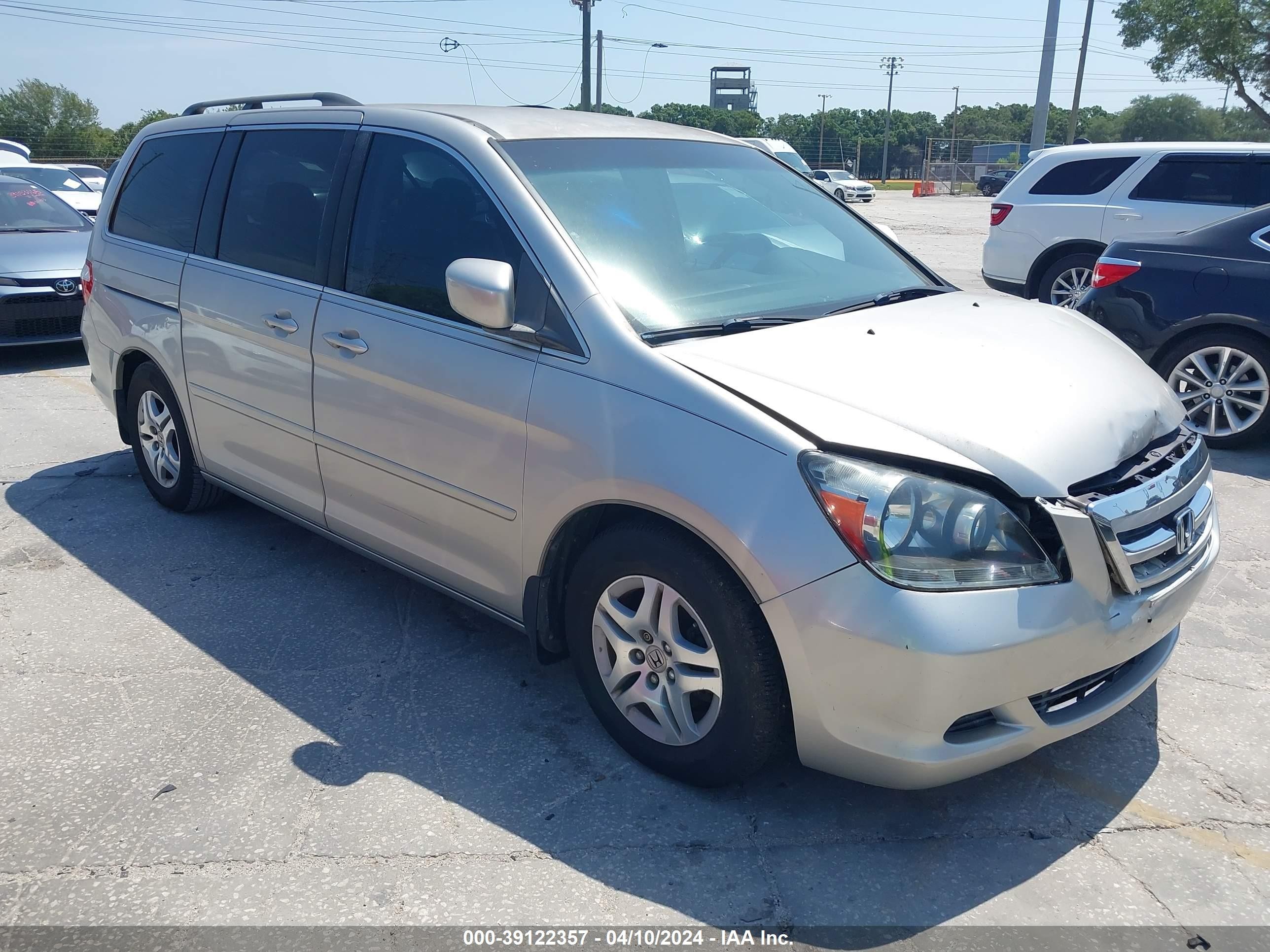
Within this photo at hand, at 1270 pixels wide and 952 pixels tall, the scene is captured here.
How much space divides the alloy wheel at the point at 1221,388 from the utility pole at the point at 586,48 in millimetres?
29260

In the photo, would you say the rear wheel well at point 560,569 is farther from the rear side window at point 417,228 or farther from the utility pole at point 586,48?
the utility pole at point 586,48

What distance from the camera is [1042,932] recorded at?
2412 millimetres

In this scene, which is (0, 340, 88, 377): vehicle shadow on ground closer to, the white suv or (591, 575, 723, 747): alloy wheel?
(591, 575, 723, 747): alloy wheel

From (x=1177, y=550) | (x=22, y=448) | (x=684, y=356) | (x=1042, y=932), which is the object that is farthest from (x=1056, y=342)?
(x=22, y=448)

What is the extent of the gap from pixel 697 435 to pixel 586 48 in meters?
33.5

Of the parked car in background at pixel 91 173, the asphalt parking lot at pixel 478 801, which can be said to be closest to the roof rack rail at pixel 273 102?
the asphalt parking lot at pixel 478 801

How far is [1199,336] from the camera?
6.06m

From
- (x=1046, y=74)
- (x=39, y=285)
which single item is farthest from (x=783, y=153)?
(x=39, y=285)

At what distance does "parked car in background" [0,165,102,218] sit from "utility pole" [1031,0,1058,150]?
2170cm

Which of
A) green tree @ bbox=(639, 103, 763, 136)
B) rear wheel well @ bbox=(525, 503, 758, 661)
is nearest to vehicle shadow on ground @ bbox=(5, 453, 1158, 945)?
rear wheel well @ bbox=(525, 503, 758, 661)

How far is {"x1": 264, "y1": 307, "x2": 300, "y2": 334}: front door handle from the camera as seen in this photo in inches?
152

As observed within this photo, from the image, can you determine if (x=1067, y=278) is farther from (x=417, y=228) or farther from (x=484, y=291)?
(x=484, y=291)

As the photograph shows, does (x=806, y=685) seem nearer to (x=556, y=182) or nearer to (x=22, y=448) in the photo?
(x=556, y=182)

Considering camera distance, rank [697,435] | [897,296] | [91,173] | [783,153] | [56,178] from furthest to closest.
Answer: [91,173] < [783,153] < [56,178] < [897,296] < [697,435]
